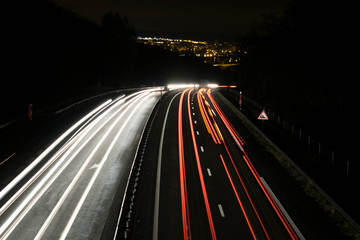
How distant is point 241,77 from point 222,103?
36133 millimetres

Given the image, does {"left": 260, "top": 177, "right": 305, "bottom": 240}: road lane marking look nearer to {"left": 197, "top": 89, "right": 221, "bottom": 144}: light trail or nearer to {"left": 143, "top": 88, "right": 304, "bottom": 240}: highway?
{"left": 143, "top": 88, "right": 304, "bottom": 240}: highway

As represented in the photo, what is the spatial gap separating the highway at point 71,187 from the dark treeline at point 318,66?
2096 cm

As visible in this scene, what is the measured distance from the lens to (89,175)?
63.5 feet

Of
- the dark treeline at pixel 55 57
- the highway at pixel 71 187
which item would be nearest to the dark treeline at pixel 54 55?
the dark treeline at pixel 55 57

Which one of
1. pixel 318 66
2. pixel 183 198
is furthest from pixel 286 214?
pixel 318 66

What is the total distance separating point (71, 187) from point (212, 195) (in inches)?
275

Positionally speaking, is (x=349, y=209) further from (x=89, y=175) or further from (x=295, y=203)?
(x=89, y=175)

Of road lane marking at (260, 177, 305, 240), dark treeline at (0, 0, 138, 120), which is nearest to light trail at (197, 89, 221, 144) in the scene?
road lane marking at (260, 177, 305, 240)

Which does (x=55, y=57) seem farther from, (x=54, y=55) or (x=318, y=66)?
(x=318, y=66)

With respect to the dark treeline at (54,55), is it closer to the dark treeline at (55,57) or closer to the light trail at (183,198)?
the dark treeline at (55,57)

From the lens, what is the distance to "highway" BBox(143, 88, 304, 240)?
14086 mm

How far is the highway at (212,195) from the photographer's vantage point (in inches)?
555

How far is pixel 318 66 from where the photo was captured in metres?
38.7

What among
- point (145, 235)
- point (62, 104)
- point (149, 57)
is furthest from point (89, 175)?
point (149, 57)
